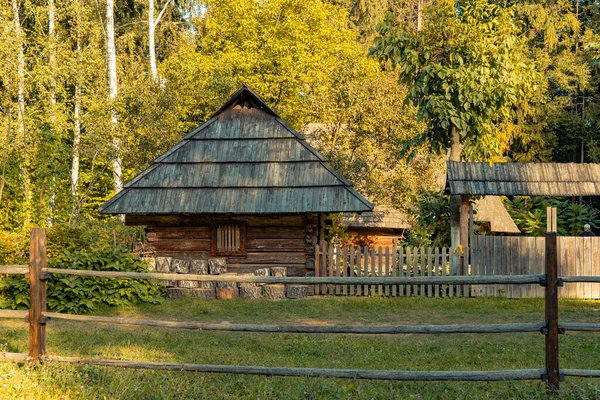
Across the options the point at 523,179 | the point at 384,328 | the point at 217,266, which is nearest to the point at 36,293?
the point at 384,328

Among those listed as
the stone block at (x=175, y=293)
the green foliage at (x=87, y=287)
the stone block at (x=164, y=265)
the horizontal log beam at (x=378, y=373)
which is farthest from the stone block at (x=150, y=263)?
the horizontal log beam at (x=378, y=373)

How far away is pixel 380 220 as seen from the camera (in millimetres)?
27531

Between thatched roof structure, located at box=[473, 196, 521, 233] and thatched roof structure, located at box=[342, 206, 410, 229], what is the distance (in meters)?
3.38

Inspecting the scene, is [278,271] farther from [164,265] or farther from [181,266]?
[164,265]

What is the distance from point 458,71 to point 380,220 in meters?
9.00

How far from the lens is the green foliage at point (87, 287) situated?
15117 millimetres

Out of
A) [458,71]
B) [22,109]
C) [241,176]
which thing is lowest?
[241,176]

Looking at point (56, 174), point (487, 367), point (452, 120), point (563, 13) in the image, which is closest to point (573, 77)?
point (563, 13)

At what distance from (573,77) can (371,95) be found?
70.7 feet

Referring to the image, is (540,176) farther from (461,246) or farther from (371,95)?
(371,95)

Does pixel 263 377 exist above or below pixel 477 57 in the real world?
below

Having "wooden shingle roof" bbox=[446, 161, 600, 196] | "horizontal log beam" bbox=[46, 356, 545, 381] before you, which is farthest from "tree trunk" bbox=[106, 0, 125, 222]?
"horizontal log beam" bbox=[46, 356, 545, 381]

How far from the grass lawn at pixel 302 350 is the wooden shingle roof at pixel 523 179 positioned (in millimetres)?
2762

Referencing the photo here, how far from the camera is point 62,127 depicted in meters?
30.1
